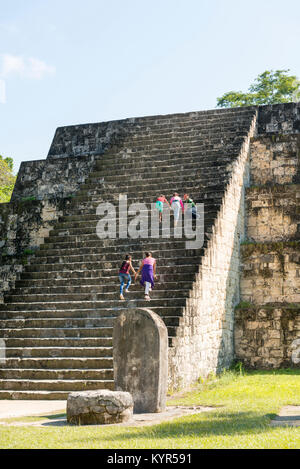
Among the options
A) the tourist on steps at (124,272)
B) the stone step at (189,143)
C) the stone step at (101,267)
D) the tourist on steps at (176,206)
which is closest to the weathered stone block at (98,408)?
the tourist on steps at (124,272)

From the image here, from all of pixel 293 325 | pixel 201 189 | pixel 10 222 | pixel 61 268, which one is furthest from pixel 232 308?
pixel 10 222

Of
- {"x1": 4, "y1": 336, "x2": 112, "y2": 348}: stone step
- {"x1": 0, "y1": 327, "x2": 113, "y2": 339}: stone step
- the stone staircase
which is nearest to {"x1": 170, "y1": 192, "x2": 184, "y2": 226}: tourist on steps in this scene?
the stone staircase

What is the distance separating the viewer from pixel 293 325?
13.2 meters

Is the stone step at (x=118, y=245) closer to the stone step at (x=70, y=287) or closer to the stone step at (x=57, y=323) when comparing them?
the stone step at (x=70, y=287)

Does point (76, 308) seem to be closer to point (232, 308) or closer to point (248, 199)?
point (232, 308)

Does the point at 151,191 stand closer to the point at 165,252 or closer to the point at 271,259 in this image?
the point at 165,252

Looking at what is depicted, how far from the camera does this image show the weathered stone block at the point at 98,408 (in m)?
6.47

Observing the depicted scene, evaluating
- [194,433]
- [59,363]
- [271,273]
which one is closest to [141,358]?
[194,433]

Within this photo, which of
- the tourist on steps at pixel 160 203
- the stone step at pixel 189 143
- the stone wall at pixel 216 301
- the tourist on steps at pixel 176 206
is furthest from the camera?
the stone step at pixel 189 143

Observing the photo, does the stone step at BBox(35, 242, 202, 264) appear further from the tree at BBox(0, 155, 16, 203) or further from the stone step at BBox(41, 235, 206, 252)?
the tree at BBox(0, 155, 16, 203)

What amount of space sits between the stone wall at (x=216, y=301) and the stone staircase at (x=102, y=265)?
0.73 feet

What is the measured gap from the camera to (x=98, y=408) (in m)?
6.48

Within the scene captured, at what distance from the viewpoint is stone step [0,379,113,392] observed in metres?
9.03

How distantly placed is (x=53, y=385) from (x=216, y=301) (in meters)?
4.12
